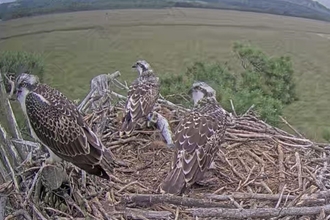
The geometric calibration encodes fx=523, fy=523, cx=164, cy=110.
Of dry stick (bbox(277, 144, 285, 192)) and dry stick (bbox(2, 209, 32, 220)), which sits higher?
dry stick (bbox(2, 209, 32, 220))

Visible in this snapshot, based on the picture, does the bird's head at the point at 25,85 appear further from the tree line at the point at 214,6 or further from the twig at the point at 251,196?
the tree line at the point at 214,6

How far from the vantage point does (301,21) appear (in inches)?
444

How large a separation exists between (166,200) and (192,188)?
0.46 m

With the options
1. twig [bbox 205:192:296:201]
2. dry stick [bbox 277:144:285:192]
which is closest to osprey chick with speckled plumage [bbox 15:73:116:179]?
twig [bbox 205:192:296:201]

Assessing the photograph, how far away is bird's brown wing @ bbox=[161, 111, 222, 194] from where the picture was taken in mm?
3373

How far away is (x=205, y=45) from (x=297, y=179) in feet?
35.8

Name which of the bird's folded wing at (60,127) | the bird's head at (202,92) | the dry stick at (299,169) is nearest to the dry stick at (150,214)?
the bird's folded wing at (60,127)

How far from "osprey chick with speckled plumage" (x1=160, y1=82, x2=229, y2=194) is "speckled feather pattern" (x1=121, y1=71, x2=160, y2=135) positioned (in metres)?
0.66

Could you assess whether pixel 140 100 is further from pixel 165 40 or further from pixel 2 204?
pixel 165 40

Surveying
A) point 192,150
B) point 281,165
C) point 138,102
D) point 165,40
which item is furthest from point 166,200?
point 165,40

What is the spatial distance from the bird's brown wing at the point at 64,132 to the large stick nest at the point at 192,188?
0.53 ft

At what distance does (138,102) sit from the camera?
441 centimetres

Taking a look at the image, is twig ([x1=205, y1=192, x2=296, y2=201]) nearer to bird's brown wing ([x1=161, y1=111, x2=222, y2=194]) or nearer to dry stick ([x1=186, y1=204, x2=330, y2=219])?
bird's brown wing ([x1=161, y1=111, x2=222, y2=194])

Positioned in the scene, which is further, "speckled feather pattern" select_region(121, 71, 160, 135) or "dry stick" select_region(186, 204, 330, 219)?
"speckled feather pattern" select_region(121, 71, 160, 135)
